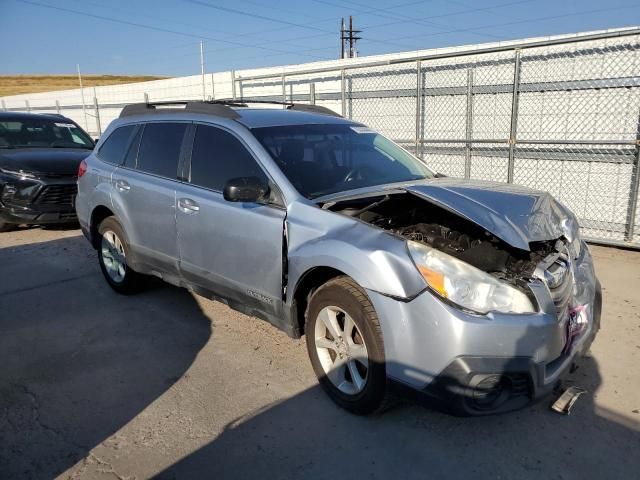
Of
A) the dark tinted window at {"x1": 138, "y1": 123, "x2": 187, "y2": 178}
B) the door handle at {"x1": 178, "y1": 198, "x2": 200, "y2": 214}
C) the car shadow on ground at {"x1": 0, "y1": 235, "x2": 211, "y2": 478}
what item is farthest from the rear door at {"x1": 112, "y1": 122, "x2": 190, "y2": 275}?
the car shadow on ground at {"x1": 0, "y1": 235, "x2": 211, "y2": 478}

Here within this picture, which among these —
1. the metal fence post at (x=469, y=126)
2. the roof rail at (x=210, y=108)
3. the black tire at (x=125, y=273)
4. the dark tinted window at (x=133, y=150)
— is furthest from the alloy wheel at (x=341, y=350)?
the metal fence post at (x=469, y=126)

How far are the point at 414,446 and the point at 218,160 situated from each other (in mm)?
2442

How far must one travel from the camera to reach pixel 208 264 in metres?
3.88

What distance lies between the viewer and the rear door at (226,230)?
3.39 metres

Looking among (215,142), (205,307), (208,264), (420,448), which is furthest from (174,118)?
(420,448)

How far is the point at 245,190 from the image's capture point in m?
3.28

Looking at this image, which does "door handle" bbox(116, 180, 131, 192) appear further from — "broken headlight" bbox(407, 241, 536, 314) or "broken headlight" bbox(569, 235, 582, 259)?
"broken headlight" bbox(569, 235, 582, 259)

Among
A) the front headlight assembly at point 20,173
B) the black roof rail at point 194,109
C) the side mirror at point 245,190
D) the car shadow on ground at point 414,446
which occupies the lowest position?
the car shadow on ground at point 414,446

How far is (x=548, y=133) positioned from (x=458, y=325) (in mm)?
6145

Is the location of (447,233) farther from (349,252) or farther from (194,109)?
(194,109)

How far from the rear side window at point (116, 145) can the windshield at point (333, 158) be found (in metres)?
1.86

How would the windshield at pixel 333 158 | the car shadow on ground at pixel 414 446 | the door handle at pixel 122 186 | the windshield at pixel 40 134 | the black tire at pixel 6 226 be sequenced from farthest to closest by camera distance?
the windshield at pixel 40 134, the black tire at pixel 6 226, the door handle at pixel 122 186, the windshield at pixel 333 158, the car shadow on ground at pixel 414 446

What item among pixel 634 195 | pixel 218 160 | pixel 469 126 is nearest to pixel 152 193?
pixel 218 160

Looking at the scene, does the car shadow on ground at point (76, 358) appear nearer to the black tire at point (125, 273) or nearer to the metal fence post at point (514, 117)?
the black tire at point (125, 273)
